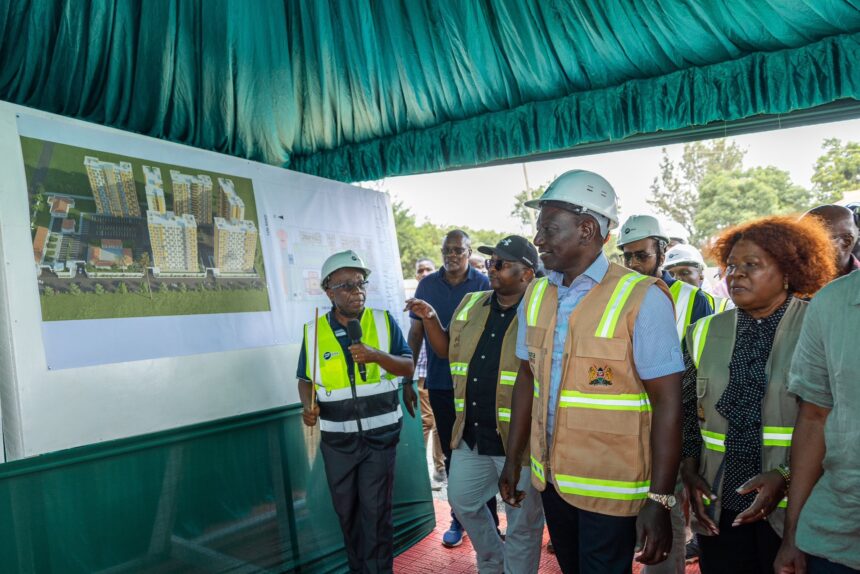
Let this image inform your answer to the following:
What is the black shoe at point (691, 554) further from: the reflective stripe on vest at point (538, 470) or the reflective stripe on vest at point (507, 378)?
the reflective stripe on vest at point (538, 470)

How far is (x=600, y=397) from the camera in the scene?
214 centimetres

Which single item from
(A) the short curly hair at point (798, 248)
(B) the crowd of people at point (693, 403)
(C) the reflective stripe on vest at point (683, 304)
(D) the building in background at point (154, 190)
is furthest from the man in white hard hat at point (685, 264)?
(D) the building in background at point (154, 190)

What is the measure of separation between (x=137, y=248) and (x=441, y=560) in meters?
3.03

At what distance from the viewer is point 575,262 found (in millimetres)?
2338

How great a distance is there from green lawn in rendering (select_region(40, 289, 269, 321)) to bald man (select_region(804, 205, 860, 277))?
3414 millimetres

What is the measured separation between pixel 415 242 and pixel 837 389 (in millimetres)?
38206

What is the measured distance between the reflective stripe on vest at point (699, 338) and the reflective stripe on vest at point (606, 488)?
1.85 feet

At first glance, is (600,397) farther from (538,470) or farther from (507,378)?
(507,378)

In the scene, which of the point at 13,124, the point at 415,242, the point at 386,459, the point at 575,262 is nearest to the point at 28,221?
the point at 13,124

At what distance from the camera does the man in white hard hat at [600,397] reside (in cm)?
207

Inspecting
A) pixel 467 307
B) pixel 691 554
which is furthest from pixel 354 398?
pixel 691 554

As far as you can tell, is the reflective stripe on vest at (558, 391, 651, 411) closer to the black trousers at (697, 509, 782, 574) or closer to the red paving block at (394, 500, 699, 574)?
the black trousers at (697, 509, 782, 574)

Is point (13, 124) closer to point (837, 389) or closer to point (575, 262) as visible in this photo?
point (575, 262)

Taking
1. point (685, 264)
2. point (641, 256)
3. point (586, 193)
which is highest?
point (586, 193)
